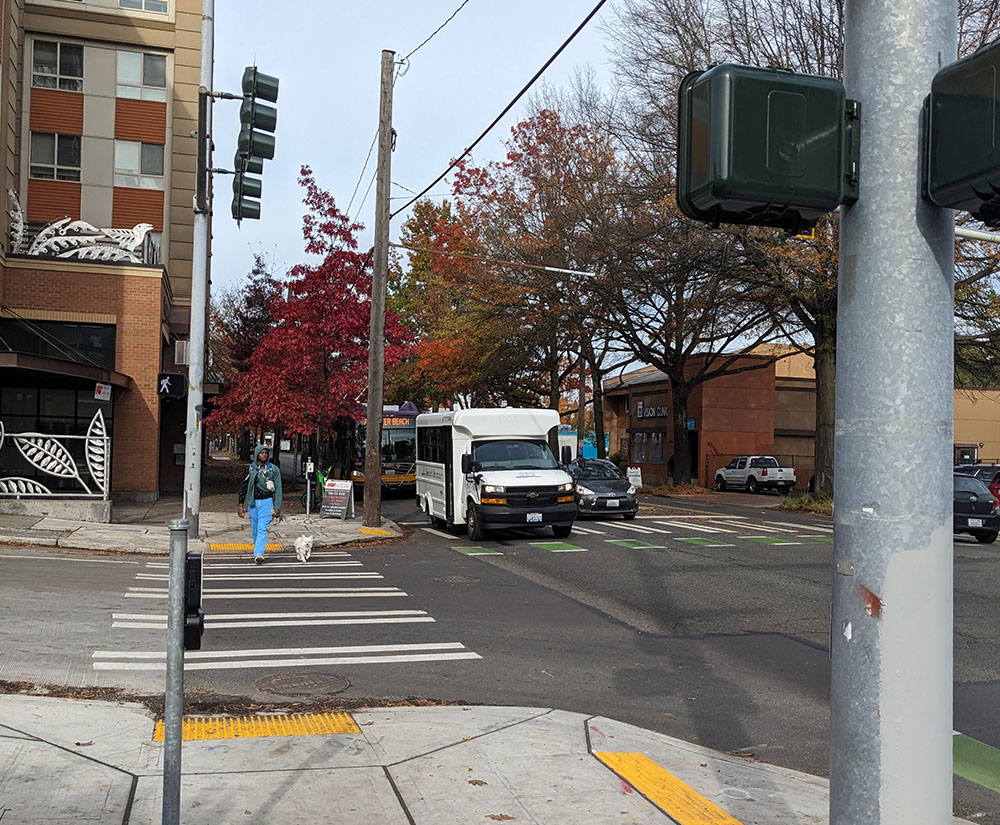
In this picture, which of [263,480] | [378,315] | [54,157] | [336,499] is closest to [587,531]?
[336,499]

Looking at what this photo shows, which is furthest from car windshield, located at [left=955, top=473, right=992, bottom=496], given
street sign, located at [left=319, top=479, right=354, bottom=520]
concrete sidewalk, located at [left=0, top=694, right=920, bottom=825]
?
concrete sidewalk, located at [left=0, top=694, right=920, bottom=825]

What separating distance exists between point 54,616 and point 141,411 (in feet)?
56.1

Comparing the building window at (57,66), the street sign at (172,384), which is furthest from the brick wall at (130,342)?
the building window at (57,66)

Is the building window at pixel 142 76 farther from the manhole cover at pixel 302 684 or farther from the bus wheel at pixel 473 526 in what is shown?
the manhole cover at pixel 302 684

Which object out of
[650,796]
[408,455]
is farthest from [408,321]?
[650,796]

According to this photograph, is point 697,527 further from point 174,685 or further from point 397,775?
point 174,685

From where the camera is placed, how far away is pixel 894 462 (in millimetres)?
2662

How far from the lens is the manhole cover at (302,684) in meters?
7.76

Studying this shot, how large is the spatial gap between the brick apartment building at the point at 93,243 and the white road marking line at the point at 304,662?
1173 centimetres

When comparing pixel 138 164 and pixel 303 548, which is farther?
pixel 138 164

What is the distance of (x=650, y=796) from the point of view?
534 cm

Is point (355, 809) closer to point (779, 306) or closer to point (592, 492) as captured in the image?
point (592, 492)

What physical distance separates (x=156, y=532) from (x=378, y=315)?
266 inches

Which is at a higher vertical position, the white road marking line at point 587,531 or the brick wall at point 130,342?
the brick wall at point 130,342
